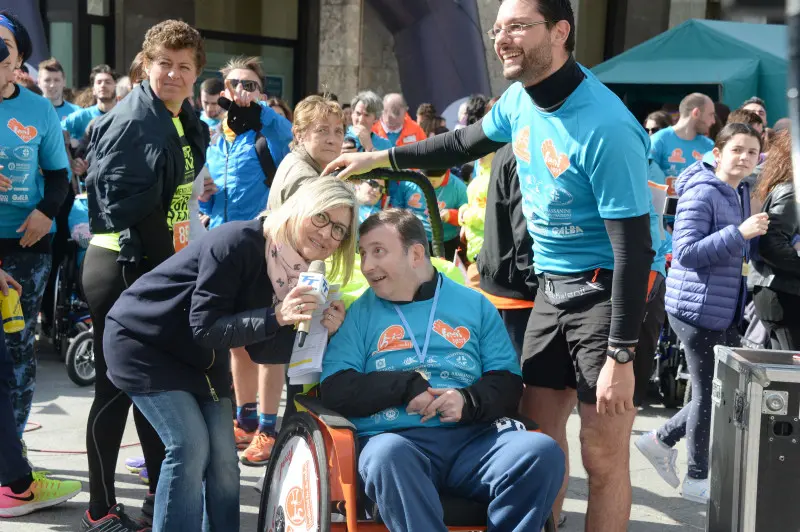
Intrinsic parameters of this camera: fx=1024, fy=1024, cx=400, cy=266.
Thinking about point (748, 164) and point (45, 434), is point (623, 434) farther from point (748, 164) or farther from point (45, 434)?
point (45, 434)

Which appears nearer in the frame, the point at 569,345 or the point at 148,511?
the point at 569,345

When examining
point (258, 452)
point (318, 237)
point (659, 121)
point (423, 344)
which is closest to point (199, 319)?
point (318, 237)

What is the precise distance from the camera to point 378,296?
3447mm

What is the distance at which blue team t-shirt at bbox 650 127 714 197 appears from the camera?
337 inches

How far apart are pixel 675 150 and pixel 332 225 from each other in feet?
19.7

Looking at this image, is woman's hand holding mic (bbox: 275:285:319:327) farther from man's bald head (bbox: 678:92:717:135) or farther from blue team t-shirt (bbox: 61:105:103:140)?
blue team t-shirt (bbox: 61:105:103:140)

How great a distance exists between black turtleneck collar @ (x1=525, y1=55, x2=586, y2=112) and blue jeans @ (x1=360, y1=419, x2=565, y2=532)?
1.01 meters

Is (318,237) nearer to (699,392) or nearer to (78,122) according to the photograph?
(699,392)

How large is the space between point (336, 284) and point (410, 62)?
35.0ft

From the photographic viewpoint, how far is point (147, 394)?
3.31 metres

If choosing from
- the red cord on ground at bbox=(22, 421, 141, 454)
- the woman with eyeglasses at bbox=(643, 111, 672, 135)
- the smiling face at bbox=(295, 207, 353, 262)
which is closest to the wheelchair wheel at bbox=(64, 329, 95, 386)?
the red cord on ground at bbox=(22, 421, 141, 454)

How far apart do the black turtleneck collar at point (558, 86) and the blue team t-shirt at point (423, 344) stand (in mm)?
758

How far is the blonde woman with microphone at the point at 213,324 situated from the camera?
315 centimetres

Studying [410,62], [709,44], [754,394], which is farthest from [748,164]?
[410,62]
